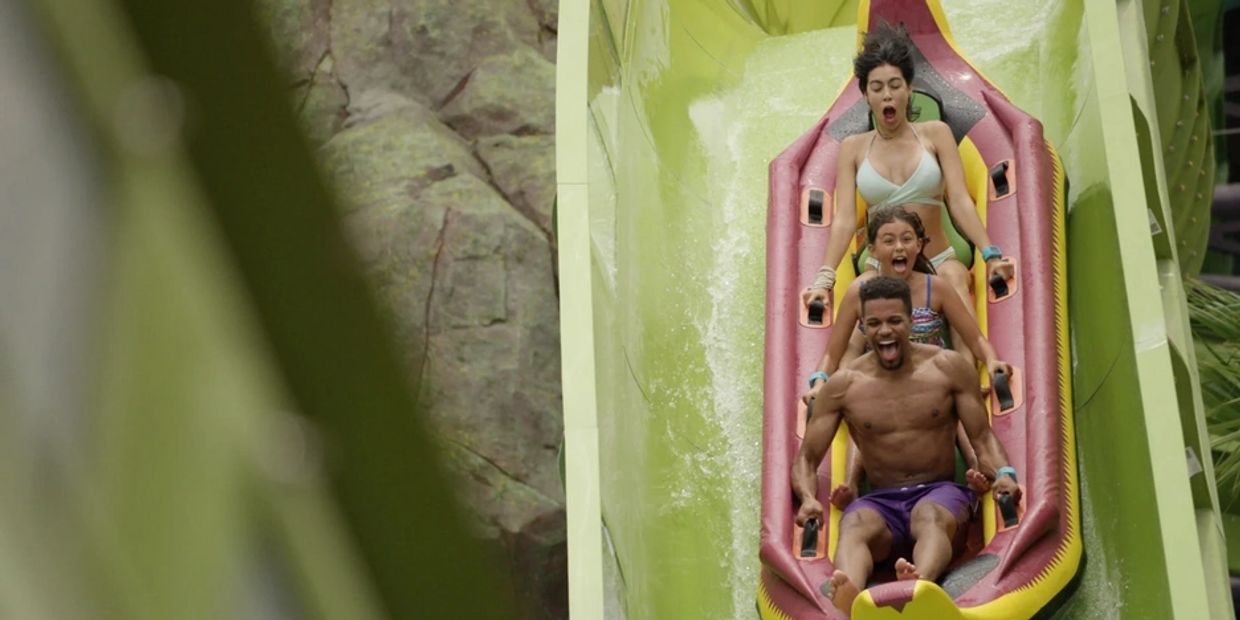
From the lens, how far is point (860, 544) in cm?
280

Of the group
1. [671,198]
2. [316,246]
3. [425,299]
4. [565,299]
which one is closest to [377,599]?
[316,246]

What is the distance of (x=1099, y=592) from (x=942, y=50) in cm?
157

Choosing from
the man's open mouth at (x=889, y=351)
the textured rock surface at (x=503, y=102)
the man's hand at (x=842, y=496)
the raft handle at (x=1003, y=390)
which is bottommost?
the man's hand at (x=842, y=496)

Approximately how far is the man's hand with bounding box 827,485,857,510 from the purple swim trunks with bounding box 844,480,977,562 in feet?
0.24

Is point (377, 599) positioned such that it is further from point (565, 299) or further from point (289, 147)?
point (565, 299)

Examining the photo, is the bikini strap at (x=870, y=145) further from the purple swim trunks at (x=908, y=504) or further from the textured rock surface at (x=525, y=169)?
the textured rock surface at (x=525, y=169)

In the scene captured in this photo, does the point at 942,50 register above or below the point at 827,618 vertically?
above

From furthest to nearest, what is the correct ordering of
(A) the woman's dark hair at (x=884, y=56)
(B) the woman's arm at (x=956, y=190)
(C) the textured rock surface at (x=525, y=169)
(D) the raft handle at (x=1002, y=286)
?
1. (C) the textured rock surface at (x=525, y=169)
2. (A) the woman's dark hair at (x=884, y=56)
3. (B) the woman's arm at (x=956, y=190)
4. (D) the raft handle at (x=1002, y=286)

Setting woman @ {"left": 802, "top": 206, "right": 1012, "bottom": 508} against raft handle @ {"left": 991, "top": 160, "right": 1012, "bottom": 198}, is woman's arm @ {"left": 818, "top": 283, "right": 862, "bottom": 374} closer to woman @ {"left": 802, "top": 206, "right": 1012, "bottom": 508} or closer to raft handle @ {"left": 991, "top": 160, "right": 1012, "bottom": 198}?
woman @ {"left": 802, "top": 206, "right": 1012, "bottom": 508}

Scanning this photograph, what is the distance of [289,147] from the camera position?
0.32m

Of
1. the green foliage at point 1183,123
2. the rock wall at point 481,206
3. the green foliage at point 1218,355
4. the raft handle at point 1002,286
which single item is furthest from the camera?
the rock wall at point 481,206

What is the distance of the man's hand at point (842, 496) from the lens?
117 inches

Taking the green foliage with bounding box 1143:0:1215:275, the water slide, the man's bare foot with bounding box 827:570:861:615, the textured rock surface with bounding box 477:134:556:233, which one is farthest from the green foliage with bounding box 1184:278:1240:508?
the textured rock surface with bounding box 477:134:556:233

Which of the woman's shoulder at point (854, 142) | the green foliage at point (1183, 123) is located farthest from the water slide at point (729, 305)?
the green foliage at point (1183, 123)
